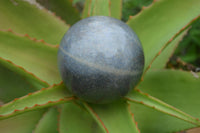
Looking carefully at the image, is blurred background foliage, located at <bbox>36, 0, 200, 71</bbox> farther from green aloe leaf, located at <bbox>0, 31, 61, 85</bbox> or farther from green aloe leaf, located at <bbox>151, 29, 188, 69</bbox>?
green aloe leaf, located at <bbox>0, 31, 61, 85</bbox>

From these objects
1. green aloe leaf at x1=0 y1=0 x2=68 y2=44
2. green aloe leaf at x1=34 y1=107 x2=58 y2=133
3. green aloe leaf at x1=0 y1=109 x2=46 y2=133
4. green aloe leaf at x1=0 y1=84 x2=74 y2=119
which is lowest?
green aloe leaf at x1=0 y1=109 x2=46 y2=133

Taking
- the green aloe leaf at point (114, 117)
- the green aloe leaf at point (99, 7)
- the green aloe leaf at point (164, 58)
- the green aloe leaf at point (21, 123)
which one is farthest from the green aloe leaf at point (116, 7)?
the green aloe leaf at point (21, 123)

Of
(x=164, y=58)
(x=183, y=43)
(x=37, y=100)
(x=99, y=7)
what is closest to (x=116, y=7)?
(x=99, y=7)

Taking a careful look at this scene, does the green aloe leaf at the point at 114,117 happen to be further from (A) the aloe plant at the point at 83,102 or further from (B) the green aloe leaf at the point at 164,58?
(B) the green aloe leaf at the point at 164,58

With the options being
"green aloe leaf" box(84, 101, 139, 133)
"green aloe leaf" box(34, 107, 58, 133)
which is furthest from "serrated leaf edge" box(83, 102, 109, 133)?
"green aloe leaf" box(34, 107, 58, 133)

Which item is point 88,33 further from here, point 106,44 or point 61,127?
point 61,127
